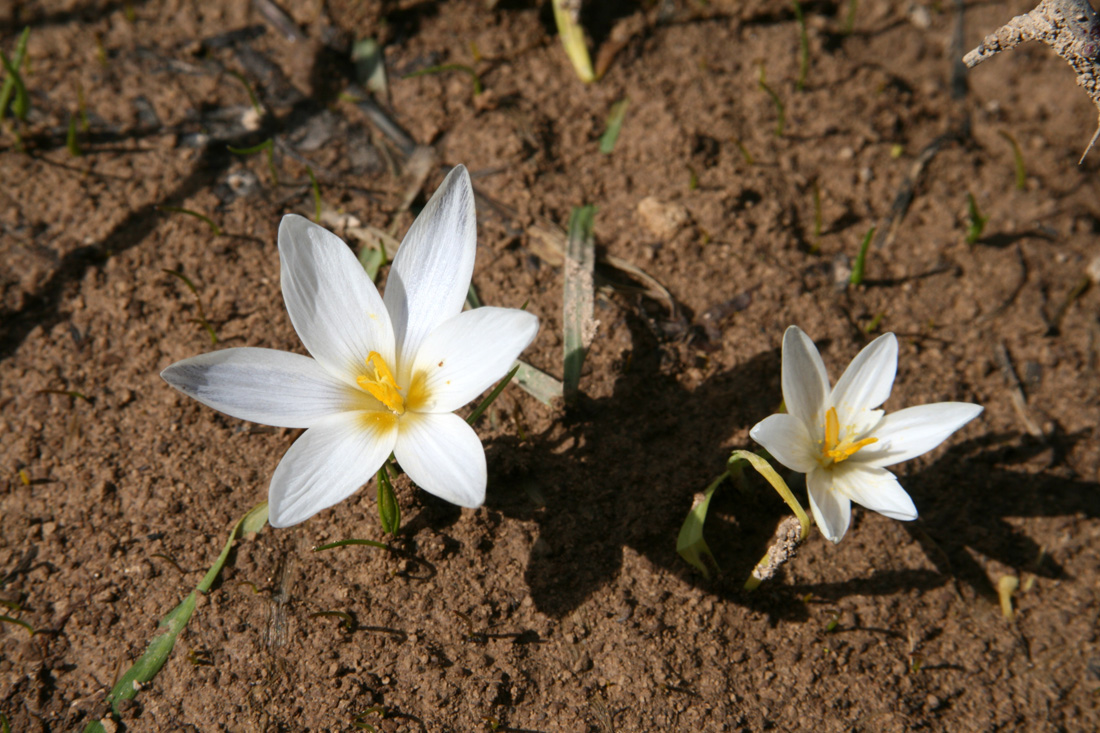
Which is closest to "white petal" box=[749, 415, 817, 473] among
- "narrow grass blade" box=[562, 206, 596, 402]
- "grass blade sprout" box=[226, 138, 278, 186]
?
"narrow grass blade" box=[562, 206, 596, 402]

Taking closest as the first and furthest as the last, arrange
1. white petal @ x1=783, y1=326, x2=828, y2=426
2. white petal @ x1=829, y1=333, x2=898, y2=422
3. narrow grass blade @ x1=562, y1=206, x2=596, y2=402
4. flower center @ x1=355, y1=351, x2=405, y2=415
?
flower center @ x1=355, y1=351, x2=405, y2=415 → white petal @ x1=783, y1=326, x2=828, y2=426 → white petal @ x1=829, y1=333, x2=898, y2=422 → narrow grass blade @ x1=562, y1=206, x2=596, y2=402

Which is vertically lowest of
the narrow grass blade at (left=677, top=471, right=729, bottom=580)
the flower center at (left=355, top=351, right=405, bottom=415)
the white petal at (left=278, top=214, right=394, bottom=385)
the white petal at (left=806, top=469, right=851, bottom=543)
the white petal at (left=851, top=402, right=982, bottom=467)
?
the narrow grass blade at (left=677, top=471, right=729, bottom=580)

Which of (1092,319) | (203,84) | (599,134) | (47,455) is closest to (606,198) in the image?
(599,134)

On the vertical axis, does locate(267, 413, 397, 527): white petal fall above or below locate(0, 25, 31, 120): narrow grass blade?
below

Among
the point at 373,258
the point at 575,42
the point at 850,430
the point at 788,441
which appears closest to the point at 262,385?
the point at 373,258

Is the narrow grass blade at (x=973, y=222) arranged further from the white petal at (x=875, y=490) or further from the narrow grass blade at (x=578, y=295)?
the narrow grass blade at (x=578, y=295)

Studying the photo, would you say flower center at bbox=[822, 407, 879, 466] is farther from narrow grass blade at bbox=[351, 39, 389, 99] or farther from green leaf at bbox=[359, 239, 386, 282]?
narrow grass blade at bbox=[351, 39, 389, 99]

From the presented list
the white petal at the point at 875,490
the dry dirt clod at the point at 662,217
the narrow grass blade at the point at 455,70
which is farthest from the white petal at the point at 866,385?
the narrow grass blade at the point at 455,70

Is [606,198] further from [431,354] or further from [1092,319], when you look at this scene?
[1092,319]
